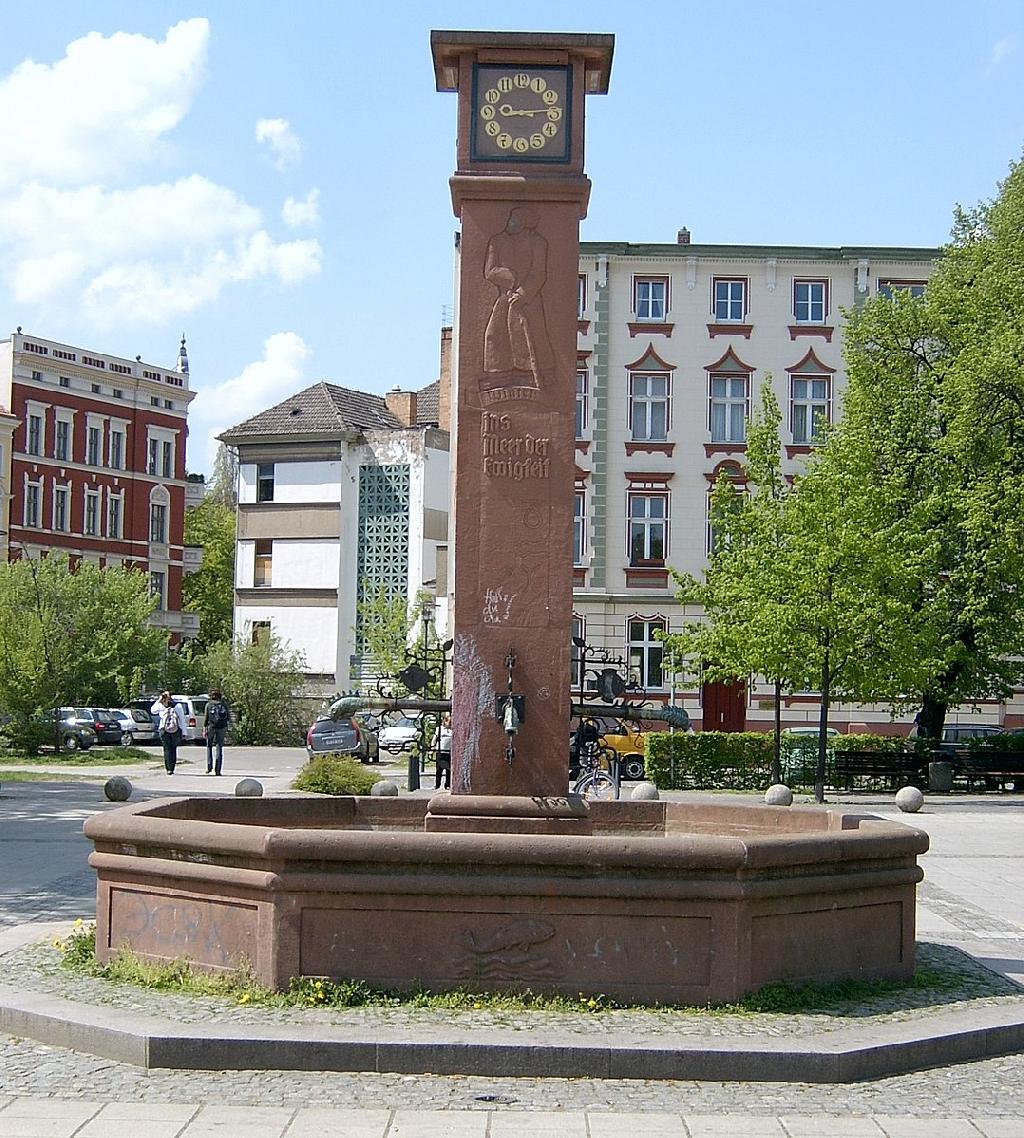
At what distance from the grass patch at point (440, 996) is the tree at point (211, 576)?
77256 mm

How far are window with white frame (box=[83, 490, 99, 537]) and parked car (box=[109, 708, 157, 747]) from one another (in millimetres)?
19237

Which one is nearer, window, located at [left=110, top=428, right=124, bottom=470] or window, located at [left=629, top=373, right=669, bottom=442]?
window, located at [left=629, top=373, right=669, bottom=442]

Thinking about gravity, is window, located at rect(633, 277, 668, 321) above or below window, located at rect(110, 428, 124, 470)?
above

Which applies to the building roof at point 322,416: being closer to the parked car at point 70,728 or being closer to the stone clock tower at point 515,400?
the parked car at point 70,728

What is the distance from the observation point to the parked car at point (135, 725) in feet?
171

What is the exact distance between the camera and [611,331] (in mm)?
49531

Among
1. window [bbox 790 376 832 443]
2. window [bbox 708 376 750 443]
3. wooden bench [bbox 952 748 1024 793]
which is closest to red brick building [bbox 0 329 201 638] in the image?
window [bbox 708 376 750 443]

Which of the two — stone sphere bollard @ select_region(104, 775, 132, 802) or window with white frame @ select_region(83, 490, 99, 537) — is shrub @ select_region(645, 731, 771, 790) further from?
window with white frame @ select_region(83, 490, 99, 537)

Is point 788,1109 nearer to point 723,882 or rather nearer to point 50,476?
point 723,882

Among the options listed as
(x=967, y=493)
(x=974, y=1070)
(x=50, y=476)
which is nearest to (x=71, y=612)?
(x=967, y=493)

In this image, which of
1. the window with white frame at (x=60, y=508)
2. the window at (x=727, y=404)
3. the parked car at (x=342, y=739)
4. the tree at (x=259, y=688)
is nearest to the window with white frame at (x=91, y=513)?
the window with white frame at (x=60, y=508)

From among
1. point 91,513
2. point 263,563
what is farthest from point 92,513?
point 263,563

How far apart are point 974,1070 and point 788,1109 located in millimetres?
1456

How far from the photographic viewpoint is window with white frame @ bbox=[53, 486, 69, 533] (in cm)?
7088
